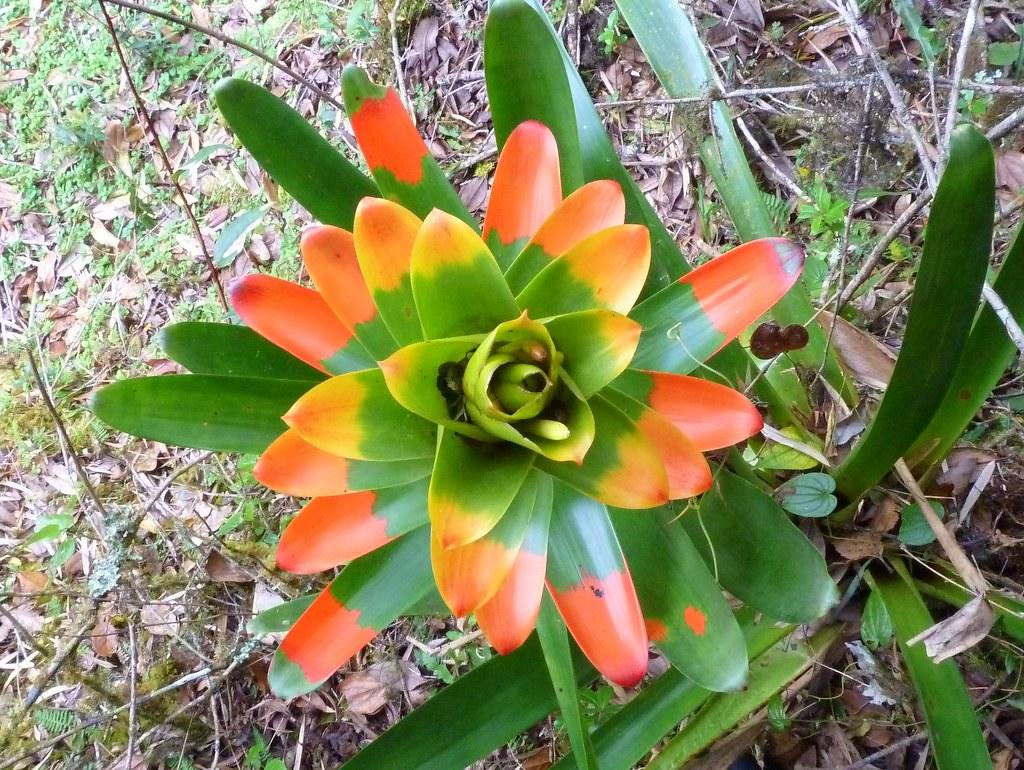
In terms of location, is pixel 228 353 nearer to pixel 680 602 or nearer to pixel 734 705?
pixel 680 602

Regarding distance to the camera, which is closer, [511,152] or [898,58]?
[511,152]

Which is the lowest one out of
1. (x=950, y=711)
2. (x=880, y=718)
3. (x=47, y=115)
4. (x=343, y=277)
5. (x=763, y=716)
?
(x=880, y=718)

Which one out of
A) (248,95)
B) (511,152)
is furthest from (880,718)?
(248,95)

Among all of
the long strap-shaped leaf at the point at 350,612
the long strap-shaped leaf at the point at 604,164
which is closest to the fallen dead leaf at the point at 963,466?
the long strap-shaped leaf at the point at 604,164

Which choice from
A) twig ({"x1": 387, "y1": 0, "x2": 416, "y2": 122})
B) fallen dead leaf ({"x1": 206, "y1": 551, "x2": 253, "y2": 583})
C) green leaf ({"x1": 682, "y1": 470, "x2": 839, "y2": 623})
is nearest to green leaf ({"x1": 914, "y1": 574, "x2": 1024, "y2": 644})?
green leaf ({"x1": 682, "y1": 470, "x2": 839, "y2": 623})

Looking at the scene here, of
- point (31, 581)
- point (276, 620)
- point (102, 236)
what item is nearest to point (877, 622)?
point (276, 620)

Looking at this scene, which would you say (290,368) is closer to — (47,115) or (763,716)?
(763,716)
